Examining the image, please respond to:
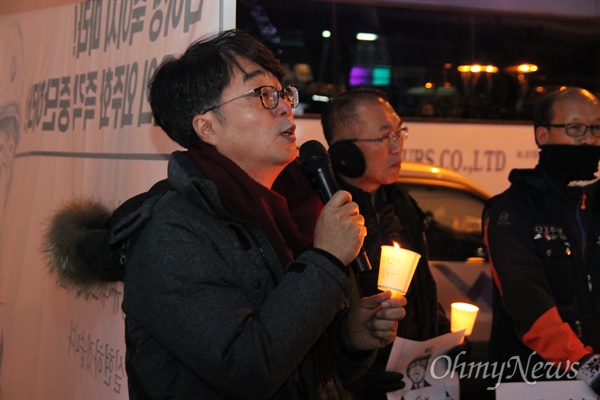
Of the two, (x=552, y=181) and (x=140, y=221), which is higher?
(x=552, y=181)

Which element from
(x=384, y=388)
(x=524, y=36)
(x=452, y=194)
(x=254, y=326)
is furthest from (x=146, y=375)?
(x=524, y=36)

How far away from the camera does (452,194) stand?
625 centimetres

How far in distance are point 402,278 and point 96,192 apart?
2.12 meters

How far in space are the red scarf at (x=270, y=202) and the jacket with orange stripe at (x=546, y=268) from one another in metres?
1.22

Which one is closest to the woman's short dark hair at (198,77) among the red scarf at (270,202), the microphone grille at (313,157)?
the red scarf at (270,202)

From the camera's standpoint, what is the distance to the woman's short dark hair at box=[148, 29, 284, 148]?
2246 millimetres

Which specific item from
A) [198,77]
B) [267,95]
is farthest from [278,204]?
[198,77]

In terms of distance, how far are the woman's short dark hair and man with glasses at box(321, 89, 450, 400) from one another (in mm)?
1057

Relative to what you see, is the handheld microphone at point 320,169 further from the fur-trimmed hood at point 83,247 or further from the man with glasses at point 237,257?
the fur-trimmed hood at point 83,247

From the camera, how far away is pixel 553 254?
10.6ft

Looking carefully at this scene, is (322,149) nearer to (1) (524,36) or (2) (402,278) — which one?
(2) (402,278)

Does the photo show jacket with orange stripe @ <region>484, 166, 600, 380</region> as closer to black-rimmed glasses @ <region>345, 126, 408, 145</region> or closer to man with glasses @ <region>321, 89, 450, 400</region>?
man with glasses @ <region>321, 89, 450, 400</region>

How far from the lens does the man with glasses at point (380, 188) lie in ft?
10.5

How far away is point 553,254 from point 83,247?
1876 mm
